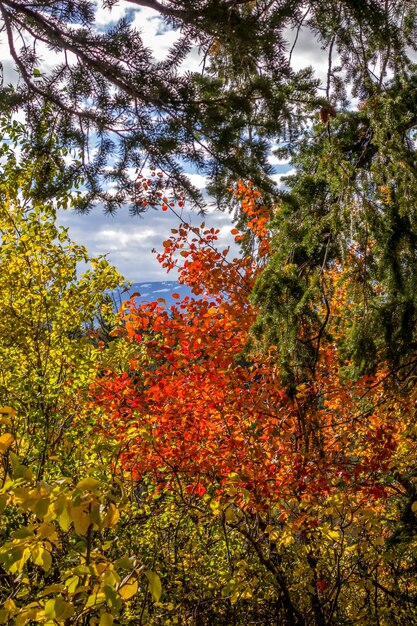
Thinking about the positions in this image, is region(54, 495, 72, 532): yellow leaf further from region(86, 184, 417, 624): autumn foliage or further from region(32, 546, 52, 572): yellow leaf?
region(86, 184, 417, 624): autumn foliage

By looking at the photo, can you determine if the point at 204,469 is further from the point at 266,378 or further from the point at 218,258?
the point at 218,258

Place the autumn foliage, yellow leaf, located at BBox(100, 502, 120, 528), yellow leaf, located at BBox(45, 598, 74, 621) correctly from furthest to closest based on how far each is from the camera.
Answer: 1. the autumn foliage
2. yellow leaf, located at BBox(100, 502, 120, 528)
3. yellow leaf, located at BBox(45, 598, 74, 621)

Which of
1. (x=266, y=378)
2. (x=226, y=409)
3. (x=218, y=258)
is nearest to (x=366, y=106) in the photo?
(x=266, y=378)

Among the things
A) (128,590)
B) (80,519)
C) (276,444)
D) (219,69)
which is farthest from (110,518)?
(276,444)

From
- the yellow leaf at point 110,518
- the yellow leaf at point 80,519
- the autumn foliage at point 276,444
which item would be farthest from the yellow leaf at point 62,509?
the autumn foliage at point 276,444

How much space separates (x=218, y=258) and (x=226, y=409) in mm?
3904

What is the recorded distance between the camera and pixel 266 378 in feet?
22.2

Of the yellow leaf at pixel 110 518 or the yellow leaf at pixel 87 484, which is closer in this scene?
the yellow leaf at pixel 87 484

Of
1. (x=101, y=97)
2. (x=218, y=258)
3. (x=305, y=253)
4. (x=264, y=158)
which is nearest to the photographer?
(x=264, y=158)

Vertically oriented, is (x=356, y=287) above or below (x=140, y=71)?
below

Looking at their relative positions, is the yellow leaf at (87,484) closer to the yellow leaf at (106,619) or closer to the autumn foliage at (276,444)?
the yellow leaf at (106,619)

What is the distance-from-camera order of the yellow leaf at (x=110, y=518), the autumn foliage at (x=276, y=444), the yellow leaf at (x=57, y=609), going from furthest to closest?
the autumn foliage at (x=276, y=444) → the yellow leaf at (x=110, y=518) → the yellow leaf at (x=57, y=609)

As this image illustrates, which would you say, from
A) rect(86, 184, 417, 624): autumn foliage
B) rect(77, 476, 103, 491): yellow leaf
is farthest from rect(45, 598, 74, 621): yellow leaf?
rect(86, 184, 417, 624): autumn foliage

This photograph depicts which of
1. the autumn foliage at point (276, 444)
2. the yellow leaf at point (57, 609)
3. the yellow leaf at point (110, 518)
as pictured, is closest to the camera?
the yellow leaf at point (57, 609)
